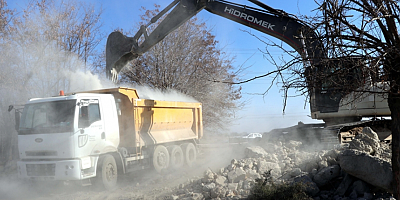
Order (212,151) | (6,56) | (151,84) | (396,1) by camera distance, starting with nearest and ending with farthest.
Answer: (396,1) → (6,56) → (212,151) → (151,84)

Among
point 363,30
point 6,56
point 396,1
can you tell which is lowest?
point 363,30

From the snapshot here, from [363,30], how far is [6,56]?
45.1 ft

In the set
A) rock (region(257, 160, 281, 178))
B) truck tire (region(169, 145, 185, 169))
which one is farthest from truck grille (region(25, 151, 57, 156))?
rock (region(257, 160, 281, 178))

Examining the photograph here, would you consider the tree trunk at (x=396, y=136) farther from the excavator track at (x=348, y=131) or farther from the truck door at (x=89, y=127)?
the truck door at (x=89, y=127)

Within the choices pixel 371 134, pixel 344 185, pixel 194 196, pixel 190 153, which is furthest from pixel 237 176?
pixel 190 153

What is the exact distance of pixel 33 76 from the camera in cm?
1462

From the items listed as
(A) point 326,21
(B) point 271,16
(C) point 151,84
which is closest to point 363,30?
(A) point 326,21

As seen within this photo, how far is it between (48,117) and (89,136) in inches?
46.9

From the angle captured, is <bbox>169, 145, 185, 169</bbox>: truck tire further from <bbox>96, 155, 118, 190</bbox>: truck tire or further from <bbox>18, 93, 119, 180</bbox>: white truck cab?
<bbox>18, 93, 119, 180</bbox>: white truck cab

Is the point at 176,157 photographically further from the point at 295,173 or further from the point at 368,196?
the point at 368,196

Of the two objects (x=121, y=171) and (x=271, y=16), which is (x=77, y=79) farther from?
(x=271, y=16)

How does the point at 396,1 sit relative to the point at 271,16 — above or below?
below

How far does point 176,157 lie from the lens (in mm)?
13133

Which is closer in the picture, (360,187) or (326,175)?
(360,187)
